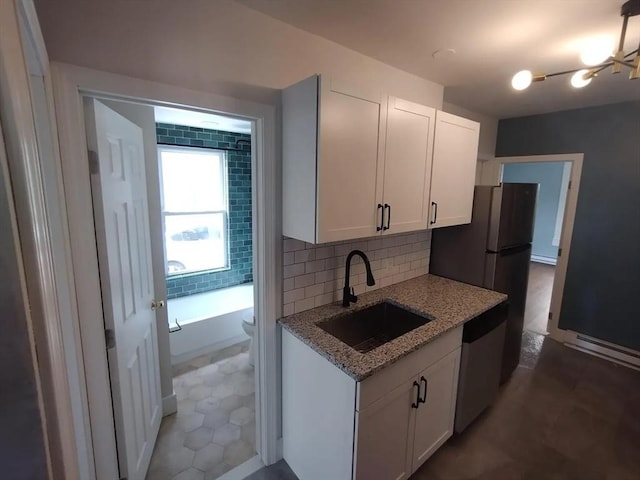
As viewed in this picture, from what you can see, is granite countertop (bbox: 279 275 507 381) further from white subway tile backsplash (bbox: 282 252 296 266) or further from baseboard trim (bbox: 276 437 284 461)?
baseboard trim (bbox: 276 437 284 461)

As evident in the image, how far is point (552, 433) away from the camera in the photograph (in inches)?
82.0

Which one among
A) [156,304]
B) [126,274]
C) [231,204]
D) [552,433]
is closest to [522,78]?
[126,274]

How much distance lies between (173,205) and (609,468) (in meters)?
4.35

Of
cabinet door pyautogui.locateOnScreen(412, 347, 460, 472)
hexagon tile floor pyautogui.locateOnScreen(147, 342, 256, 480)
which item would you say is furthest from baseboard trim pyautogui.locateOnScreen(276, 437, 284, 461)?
cabinet door pyautogui.locateOnScreen(412, 347, 460, 472)

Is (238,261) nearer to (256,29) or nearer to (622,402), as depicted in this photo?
(256,29)

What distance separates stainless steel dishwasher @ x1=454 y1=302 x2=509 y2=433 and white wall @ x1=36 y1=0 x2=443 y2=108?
1.74 metres

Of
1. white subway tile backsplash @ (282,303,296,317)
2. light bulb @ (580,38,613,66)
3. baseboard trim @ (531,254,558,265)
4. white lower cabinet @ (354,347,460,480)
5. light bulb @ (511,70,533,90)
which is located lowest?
baseboard trim @ (531,254,558,265)

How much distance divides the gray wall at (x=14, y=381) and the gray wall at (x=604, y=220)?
4.07 meters

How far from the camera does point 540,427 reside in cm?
213

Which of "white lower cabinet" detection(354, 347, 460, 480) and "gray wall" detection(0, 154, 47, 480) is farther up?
"gray wall" detection(0, 154, 47, 480)

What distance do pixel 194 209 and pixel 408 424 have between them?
328 cm

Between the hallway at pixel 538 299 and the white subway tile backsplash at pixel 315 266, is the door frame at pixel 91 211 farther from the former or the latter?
the hallway at pixel 538 299

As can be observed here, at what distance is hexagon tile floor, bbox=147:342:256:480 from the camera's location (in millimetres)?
1811

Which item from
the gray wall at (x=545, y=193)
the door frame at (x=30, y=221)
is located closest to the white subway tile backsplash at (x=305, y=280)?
the door frame at (x=30, y=221)
